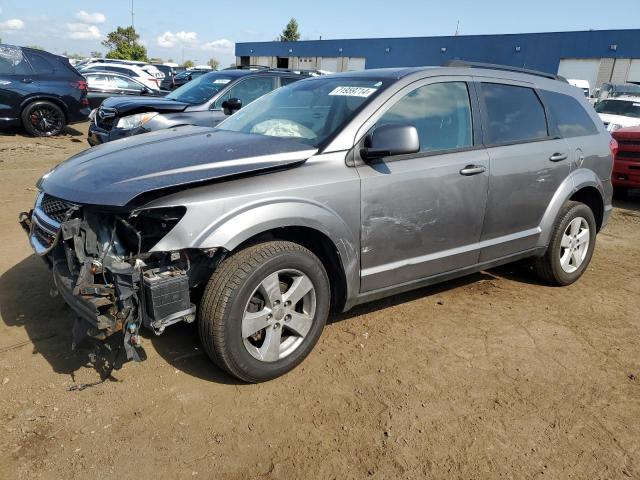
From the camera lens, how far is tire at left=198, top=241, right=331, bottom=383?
8.89 ft

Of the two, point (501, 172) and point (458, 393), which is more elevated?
point (501, 172)

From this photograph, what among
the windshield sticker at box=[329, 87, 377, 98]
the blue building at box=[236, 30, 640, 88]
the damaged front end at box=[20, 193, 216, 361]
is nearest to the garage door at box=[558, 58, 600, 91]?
the blue building at box=[236, 30, 640, 88]

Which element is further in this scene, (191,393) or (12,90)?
(12,90)

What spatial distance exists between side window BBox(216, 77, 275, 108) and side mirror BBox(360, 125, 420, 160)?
527 centimetres

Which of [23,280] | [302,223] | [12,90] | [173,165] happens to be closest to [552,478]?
[302,223]

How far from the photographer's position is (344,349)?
11.3 feet

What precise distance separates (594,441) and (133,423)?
2361mm

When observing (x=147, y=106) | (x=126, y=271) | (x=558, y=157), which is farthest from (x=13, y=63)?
(x=558, y=157)

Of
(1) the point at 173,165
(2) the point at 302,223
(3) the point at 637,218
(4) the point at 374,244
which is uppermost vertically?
(1) the point at 173,165

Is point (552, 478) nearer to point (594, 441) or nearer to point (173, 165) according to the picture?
point (594, 441)

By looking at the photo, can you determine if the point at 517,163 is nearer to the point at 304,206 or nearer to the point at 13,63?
the point at 304,206

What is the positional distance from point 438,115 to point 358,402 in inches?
80.4

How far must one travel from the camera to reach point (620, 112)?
13.1 meters

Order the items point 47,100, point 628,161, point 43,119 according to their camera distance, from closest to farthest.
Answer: point 628,161, point 47,100, point 43,119
